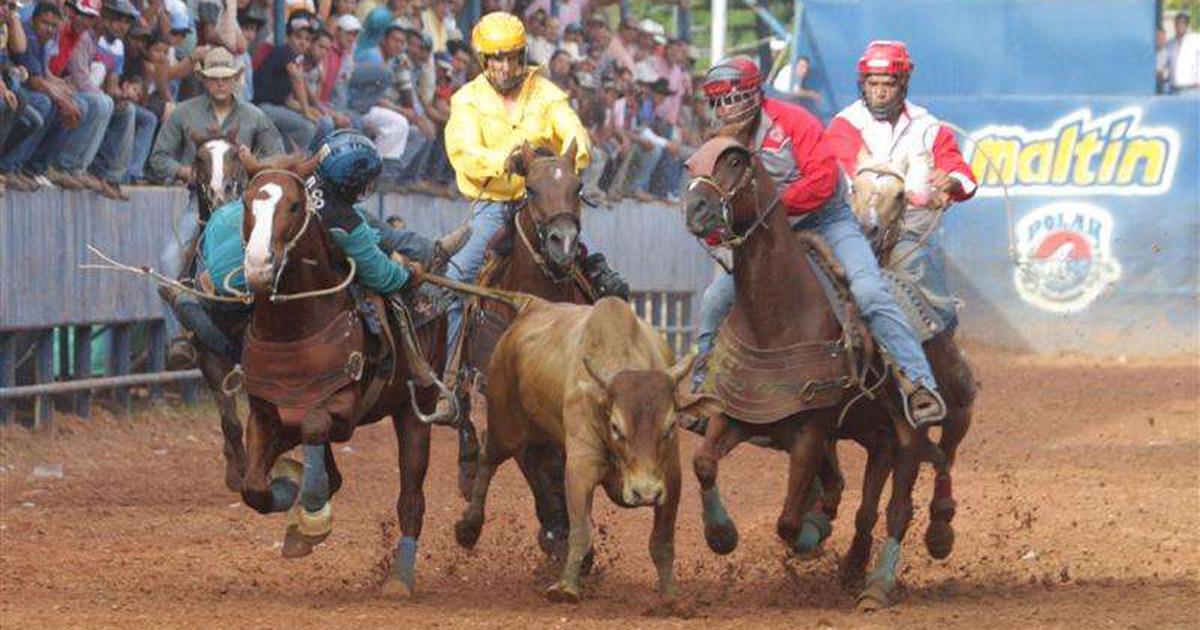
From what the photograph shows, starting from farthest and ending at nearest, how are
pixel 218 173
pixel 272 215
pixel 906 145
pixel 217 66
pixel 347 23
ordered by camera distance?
1. pixel 347 23
2. pixel 217 66
3. pixel 218 173
4. pixel 906 145
5. pixel 272 215

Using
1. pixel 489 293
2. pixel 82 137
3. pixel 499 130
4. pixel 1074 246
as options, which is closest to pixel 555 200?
pixel 489 293

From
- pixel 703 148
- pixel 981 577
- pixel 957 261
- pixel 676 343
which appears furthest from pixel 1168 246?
pixel 703 148

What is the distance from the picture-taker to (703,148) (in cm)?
1054

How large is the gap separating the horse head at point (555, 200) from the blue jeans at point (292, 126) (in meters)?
7.13

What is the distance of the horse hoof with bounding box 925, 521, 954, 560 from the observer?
12102 millimetres

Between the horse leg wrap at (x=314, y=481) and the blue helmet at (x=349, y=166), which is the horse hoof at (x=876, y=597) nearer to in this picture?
the horse leg wrap at (x=314, y=481)

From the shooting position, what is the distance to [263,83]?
1927 centimetres

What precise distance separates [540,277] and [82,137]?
592 centimetres

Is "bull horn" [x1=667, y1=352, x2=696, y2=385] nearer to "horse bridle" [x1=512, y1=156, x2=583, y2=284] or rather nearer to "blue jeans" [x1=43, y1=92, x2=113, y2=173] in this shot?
"horse bridle" [x1=512, y1=156, x2=583, y2=284]

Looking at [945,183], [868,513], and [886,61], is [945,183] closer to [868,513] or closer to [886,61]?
[886,61]

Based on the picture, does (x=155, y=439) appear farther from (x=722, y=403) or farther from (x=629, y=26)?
(x=629, y=26)

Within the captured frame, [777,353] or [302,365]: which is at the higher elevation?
[777,353]

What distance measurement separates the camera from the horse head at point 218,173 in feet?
45.6

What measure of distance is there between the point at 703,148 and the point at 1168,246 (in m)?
17.4
